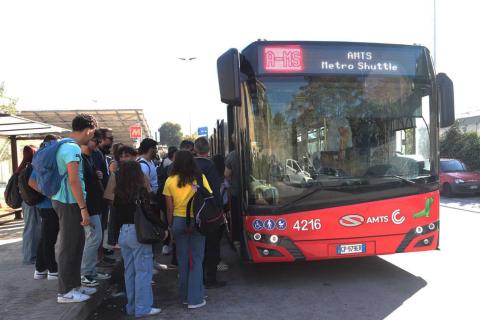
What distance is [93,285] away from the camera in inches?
212

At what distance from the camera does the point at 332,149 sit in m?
5.50

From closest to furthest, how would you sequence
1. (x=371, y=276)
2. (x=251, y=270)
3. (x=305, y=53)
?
(x=305, y=53)
(x=371, y=276)
(x=251, y=270)

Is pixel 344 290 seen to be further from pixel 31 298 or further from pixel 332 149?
pixel 31 298

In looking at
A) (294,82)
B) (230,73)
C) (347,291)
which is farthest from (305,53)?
(347,291)

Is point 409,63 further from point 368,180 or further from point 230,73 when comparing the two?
point 230,73

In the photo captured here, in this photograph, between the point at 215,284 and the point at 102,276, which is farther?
the point at 102,276

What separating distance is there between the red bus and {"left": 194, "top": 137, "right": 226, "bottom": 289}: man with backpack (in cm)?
35

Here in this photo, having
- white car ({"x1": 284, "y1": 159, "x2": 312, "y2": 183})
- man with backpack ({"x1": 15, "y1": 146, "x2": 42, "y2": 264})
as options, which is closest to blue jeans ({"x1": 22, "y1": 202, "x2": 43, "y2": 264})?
man with backpack ({"x1": 15, "y1": 146, "x2": 42, "y2": 264})

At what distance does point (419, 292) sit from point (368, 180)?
1487mm

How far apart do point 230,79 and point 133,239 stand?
7.10ft

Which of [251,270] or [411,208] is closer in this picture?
[411,208]

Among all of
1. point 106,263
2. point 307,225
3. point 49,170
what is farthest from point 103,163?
point 307,225

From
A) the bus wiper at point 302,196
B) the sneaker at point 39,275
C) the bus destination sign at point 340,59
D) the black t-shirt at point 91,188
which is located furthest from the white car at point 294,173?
the sneaker at point 39,275

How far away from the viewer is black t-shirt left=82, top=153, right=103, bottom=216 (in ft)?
17.4
